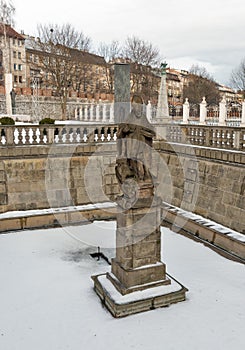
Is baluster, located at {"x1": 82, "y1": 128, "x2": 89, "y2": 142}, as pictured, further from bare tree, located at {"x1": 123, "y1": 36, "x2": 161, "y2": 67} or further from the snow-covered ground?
bare tree, located at {"x1": 123, "y1": 36, "x2": 161, "y2": 67}

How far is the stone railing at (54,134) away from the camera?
9.25 m

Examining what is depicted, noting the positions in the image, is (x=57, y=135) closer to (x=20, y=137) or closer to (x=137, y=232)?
(x=20, y=137)

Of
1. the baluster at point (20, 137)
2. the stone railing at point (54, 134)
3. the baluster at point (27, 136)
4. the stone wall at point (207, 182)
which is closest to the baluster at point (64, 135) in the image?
the stone railing at point (54, 134)

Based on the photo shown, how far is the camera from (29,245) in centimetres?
798

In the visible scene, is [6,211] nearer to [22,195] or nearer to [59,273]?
[22,195]

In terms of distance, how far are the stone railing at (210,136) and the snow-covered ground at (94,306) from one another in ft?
9.48

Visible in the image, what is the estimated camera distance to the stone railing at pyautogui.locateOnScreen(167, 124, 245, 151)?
8617mm

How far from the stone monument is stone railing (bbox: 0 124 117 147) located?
15.8ft

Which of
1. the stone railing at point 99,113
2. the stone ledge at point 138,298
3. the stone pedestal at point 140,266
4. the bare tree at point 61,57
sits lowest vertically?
the stone ledge at point 138,298

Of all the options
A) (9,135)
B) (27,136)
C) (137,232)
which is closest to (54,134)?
(27,136)

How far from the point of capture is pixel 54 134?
9.83 m

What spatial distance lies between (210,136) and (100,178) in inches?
138

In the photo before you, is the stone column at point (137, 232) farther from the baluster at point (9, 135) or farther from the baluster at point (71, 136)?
the baluster at point (71, 136)

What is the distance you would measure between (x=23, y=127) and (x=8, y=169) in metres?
1.23
